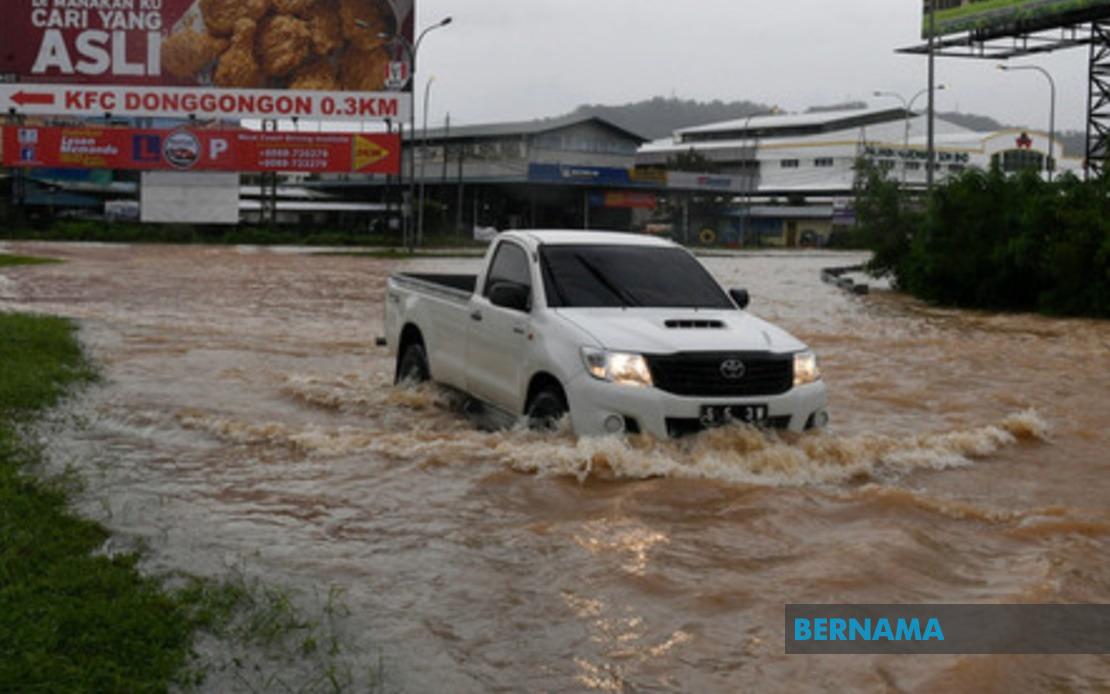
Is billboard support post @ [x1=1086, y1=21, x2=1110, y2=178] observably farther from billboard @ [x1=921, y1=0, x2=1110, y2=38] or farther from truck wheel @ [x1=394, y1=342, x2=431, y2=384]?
truck wheel @ [x1=394, y1=342, x2=431, y2=384]

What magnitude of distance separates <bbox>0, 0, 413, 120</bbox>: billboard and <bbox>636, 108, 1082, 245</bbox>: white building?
47.7 metres

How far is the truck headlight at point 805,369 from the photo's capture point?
8539 millimetres

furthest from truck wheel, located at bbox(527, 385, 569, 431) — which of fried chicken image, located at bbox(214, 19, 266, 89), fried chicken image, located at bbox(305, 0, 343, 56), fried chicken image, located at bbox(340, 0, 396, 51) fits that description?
fried chicken image, located at bbox(214, 19, 266, 89)

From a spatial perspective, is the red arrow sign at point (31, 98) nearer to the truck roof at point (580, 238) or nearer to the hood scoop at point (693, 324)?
the truck roof at point (580, 238)

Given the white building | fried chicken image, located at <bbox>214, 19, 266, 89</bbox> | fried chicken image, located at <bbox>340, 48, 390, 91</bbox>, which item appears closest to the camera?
fried chicken image, located at <bbox>340, 48, 390, 91</bbox>

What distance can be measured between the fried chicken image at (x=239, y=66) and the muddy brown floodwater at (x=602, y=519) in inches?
1865

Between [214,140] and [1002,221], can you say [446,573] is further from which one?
[214,140]

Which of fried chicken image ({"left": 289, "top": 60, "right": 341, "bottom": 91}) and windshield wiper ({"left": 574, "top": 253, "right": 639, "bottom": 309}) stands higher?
fried chicken image ({"left": 289, "top": 60, "right": 341, "bottom": 91})

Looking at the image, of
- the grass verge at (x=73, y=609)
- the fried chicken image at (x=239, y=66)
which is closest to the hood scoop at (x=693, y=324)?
the grass verge at (x=73, y=609)

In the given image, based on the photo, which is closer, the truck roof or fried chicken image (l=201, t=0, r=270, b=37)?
the truck roof

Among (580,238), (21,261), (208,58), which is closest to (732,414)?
(580,238)

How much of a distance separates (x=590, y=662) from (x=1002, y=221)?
85.5 ft

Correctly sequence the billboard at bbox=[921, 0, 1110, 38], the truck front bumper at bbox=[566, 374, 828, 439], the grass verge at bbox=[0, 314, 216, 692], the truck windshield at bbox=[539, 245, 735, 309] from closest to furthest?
the grass verge at bbox=[0, 314, 216, 692], the truck front bumper at bbox=[566, 374, 828, 439], the truck windshield at bbox=[539, 245, 735, 309], the billboard at bbox=[921, 0, 1110, 38]

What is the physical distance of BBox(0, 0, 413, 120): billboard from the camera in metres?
57.3
